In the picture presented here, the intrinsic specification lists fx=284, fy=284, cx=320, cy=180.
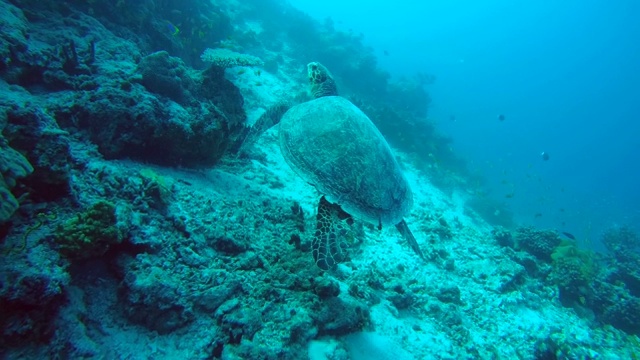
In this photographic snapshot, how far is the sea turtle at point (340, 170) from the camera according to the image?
3.90 meters

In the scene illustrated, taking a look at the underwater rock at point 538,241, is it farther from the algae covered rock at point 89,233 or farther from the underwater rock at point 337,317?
the algae covered rock at point 89,233

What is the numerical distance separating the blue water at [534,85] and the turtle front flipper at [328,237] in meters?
29.8

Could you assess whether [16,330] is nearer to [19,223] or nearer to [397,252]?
[19,223]

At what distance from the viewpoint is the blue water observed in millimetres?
49156

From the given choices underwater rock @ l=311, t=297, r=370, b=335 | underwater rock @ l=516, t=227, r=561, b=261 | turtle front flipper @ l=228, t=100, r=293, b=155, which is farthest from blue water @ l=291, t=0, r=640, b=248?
underwater rock @ l=311, t=297, r=370, b=335

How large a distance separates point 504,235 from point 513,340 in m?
5.26

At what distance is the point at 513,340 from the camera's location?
18.4ft

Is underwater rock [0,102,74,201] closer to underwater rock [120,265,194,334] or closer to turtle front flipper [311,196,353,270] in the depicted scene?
underwater rock [120,265,194,334]

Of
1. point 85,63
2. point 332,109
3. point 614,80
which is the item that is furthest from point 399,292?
point 614,80

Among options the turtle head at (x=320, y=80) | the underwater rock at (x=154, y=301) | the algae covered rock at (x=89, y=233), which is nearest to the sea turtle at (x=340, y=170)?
the underwater rock at (x=154, y=301)

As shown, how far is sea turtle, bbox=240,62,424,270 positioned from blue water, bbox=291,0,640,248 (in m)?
29.1

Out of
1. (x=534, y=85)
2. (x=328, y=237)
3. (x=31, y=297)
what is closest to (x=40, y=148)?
(x=31, y=297)

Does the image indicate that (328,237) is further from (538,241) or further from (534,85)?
(534,85)

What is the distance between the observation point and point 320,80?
636 centimetres
